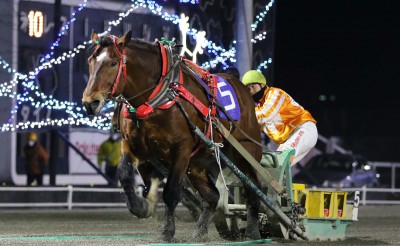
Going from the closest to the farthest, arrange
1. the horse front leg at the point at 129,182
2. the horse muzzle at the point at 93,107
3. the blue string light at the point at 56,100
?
1. the horse muzzle at the point at 93,107
2. the horse front leg at the point at 129,182
3. the blue string light at the point at 56,100

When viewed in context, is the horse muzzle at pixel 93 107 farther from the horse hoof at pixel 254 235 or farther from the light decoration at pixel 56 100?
the light decoration at pixel 56 100

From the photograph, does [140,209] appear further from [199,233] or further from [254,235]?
[254,235]

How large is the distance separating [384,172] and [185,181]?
2468 centimetres

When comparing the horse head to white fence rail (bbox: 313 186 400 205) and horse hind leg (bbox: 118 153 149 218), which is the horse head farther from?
white fence rail (bbox: 313 186 400 205)

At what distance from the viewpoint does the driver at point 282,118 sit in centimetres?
1173

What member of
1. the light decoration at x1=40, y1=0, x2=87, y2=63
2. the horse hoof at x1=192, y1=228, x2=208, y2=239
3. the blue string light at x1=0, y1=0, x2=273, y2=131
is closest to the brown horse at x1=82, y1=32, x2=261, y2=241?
the horse hoof at x1=192, y1=228, x2=208, y2=239

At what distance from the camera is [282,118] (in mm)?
11867

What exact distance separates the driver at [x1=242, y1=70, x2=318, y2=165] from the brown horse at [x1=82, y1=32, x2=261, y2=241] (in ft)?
3.75

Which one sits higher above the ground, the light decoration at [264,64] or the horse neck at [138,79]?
the light decoration at [264,64]

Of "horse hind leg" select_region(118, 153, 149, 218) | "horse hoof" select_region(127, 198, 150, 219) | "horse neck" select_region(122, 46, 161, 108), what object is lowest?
"horse hoof" select_region(127, 198, 150, 219)

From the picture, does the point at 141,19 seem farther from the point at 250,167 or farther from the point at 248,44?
the point at 250,167

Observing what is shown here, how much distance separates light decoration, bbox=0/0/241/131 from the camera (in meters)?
17.2

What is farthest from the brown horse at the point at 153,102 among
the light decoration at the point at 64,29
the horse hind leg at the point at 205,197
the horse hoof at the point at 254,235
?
the light decoration at the point at 64,29

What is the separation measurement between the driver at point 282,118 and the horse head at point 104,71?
2.42m
